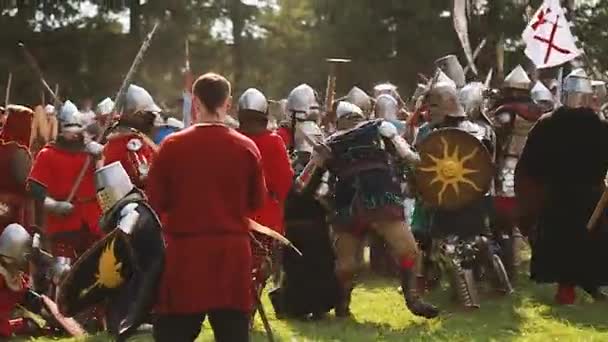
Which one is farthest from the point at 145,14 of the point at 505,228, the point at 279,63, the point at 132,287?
the point at 132,287

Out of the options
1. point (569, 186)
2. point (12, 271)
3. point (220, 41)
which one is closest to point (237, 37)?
point (220, 41)

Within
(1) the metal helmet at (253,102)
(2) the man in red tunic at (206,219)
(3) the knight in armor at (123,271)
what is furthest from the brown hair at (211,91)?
(1) the metal helmet at (253,102)

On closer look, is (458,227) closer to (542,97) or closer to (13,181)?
(542,97)

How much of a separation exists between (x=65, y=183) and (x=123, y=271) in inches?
90.9

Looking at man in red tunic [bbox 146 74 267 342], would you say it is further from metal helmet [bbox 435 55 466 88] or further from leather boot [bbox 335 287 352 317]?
metal helmet [bbox 435 55 466 88]

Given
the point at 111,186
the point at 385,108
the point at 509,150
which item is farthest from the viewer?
the point at 509,150

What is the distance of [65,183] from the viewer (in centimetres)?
687

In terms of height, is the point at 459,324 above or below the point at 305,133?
below

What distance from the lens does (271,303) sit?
7.76 meters

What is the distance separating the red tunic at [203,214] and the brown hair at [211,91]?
0.09 m

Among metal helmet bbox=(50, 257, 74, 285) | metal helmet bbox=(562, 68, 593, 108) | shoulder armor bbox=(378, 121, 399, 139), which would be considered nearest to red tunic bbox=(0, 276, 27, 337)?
metal helmet bbox=(50, 257, 74, 285)

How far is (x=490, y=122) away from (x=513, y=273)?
1264mm

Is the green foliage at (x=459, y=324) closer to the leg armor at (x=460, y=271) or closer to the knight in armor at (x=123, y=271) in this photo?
the leg armor at (x=460, y=271)

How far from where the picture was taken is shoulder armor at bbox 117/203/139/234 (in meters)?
4.71
